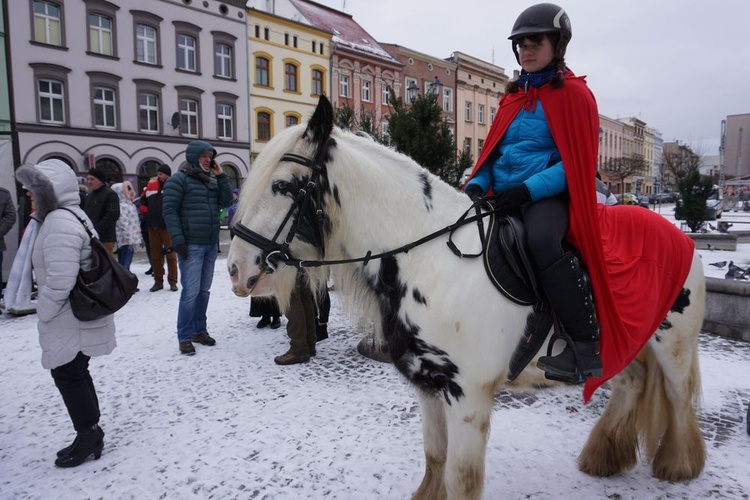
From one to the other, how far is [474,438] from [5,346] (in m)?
6.12

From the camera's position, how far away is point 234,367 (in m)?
5.06

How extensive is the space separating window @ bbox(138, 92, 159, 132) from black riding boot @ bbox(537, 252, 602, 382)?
75.0 ft

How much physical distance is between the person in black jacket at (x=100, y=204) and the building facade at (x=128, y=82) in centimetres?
1406

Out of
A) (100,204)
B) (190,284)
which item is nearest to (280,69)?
(100,204)

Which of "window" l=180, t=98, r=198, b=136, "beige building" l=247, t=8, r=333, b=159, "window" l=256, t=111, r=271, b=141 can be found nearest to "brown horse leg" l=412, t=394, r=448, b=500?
"window" l=180, t=98, r=198, b=136

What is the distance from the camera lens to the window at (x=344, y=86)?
28.4 m

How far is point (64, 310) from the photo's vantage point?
10.4ft

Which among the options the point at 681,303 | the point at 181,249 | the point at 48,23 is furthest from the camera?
the point at 48,23

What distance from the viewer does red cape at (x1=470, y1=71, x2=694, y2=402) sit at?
2178mm

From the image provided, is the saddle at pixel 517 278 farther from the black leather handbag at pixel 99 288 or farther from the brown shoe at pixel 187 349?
the brown shoe at pixel 187 349

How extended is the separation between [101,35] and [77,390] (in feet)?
71.3

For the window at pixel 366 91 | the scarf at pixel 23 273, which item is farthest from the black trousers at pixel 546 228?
the window at pixel 366 91

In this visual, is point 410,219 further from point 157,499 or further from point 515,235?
point 157,499

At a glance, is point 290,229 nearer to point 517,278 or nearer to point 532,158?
point 517,278
